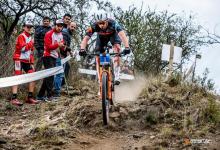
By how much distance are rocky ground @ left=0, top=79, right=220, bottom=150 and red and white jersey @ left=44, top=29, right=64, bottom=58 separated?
1451 mm

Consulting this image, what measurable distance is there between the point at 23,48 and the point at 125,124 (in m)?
3.61

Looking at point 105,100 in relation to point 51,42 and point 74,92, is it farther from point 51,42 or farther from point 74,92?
point 74,92

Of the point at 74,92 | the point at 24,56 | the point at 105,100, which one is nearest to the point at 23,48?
the point at 24,56

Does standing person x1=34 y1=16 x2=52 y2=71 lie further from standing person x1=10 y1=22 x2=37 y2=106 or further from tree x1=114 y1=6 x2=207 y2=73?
tree x1=114 y1=6 x2=207 y2=73

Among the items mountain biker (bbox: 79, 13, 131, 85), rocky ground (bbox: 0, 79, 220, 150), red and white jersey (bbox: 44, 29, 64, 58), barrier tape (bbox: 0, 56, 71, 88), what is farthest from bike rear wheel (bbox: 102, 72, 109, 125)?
red and white jersey (bbox: 44, 29, 64, 58)

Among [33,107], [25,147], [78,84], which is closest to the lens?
[25,147]

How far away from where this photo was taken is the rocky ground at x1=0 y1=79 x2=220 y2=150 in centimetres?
728

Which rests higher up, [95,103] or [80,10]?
[80,10]

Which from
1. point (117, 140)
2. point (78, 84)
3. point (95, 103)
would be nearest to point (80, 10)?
point (78, 84)

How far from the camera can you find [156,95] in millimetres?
9383

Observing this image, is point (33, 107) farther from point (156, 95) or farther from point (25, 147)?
point (25, 147)

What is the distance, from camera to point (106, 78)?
8570 millimetres

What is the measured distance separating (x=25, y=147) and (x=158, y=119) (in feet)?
8.57

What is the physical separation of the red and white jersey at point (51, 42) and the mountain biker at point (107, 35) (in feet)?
5.26
